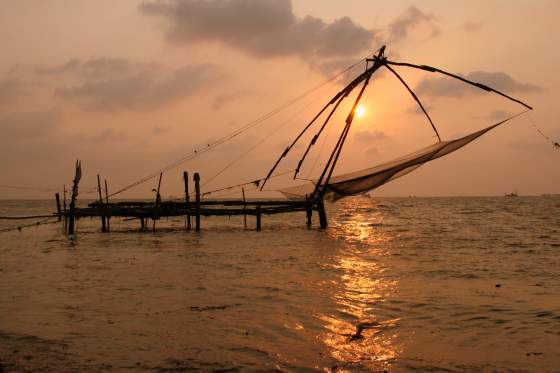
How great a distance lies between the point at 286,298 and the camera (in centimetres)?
778

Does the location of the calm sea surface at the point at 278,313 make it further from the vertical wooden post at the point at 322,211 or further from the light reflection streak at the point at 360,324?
the vertical wooden post at the point at 322,211

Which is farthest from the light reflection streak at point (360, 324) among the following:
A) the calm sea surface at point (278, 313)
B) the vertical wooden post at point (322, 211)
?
the vertical wooden post at point (322, 211)

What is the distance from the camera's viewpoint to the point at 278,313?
6.81m

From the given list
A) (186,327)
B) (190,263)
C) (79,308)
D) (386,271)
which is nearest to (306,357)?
(186,327)

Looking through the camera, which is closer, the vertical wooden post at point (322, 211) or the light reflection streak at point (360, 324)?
the light reflection streak at point (360, 324)

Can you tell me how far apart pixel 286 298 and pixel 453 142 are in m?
5.82

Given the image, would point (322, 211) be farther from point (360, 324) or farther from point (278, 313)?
point (360, 324)

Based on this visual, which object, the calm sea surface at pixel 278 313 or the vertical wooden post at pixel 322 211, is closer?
the calm sea surface at pixel 278 313

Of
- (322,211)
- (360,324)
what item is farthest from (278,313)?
(322,211)

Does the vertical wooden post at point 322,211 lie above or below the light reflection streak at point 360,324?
above

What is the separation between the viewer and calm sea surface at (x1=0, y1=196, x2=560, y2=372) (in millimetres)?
4984

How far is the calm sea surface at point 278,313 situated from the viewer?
4.98 m

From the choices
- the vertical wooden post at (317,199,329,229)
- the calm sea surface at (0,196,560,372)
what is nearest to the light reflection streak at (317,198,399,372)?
the calm sea surface at (0,196,560,372)

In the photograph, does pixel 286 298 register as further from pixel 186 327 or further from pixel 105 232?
pixel 105 232
